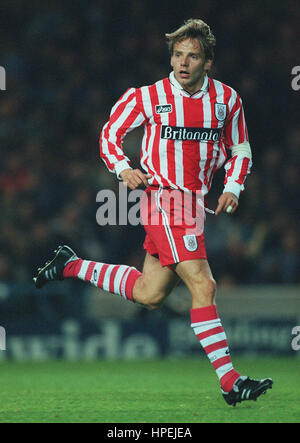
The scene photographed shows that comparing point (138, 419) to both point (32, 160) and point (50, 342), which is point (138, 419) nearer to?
point (50, 342)

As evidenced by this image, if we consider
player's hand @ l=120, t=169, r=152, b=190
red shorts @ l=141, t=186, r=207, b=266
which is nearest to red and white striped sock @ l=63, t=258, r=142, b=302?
red shorts @ l=141, t=186, r=207, b=266

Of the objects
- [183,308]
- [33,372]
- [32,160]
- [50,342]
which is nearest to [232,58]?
[32,160]

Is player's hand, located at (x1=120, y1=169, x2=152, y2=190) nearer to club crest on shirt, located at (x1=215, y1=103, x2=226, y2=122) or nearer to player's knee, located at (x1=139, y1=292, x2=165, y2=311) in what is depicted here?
club crest on shirt, located at (x1=215, y1=103, x2=226, y2=122)

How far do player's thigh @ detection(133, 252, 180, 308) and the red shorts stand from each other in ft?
0.32

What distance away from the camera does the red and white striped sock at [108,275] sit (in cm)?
516

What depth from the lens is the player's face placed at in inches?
190

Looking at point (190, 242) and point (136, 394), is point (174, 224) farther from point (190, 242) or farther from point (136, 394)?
point (136, 394)

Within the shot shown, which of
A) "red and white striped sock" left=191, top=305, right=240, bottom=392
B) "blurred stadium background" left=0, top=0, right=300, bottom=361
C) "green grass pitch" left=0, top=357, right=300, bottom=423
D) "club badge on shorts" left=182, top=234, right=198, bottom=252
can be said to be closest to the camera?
"green grass pitch" left=0, top=357, right=300, bottom=423

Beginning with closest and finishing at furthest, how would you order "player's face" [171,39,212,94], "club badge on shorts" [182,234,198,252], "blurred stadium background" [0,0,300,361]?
1. "club badge on shorts" [182,234,198,252]
2. "player's face" [171,39,212,94]
3. "blurred stadium background" [0,0,300,361]

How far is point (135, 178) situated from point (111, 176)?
5.75 meters

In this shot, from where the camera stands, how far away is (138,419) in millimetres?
4137

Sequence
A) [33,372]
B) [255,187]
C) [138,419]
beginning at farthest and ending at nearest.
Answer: [255,187] → [33,372] → [138,419]

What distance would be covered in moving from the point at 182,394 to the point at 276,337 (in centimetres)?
362

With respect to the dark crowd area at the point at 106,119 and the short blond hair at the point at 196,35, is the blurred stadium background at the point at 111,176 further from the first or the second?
the short blond hair at the point at 196,35
